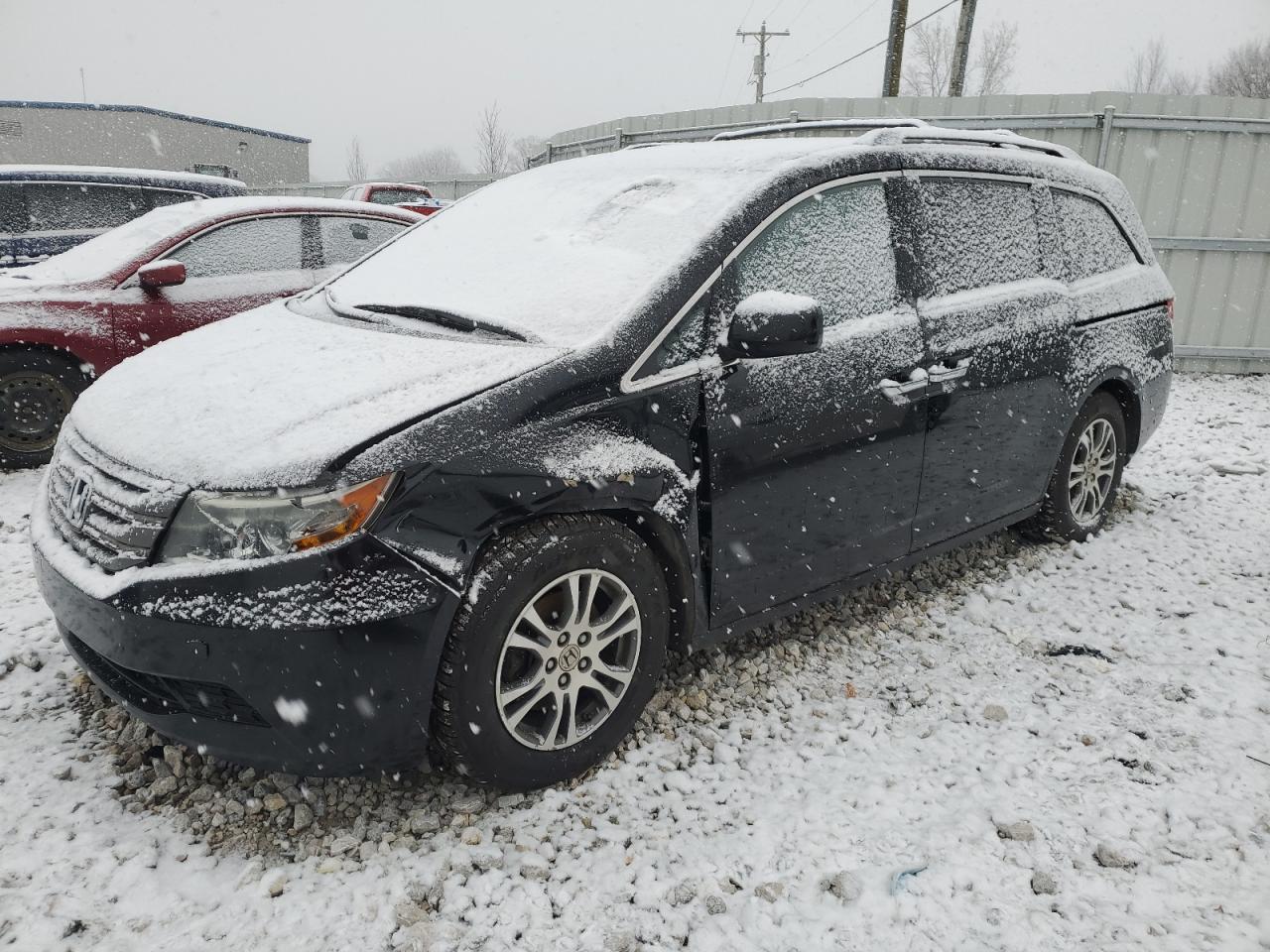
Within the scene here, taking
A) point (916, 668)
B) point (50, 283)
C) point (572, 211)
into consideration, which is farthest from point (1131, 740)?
point (50, 283)

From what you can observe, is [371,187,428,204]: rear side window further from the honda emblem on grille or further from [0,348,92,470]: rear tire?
the honda emblem on grille

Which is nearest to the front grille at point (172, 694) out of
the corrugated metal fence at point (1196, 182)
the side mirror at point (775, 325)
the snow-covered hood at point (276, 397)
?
the snow-covered hood at point (276, 397)

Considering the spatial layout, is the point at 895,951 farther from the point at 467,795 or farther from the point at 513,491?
the point at 513,491

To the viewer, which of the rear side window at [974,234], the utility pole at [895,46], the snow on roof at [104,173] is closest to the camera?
the rear side window at [974,234]

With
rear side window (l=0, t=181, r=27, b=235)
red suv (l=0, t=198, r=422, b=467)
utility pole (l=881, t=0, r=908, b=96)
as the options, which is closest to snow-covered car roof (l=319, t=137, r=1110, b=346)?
red suv (l=0, t=198, r=422, b=467)

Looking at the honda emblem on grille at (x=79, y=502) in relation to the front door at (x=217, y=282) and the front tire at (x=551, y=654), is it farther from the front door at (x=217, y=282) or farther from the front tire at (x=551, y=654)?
the front door at (x=217, y=282)

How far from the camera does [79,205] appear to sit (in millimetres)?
7008

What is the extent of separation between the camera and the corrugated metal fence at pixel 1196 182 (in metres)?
8.16

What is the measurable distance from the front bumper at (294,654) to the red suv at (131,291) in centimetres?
354

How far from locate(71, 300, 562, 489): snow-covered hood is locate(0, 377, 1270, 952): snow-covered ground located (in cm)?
97

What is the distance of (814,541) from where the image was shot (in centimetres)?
294

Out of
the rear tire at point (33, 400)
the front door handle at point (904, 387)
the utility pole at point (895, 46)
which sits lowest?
the rear tire at point (33, 400)

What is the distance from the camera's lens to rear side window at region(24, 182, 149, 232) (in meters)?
6.97

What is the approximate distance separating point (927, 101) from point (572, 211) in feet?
24.2
